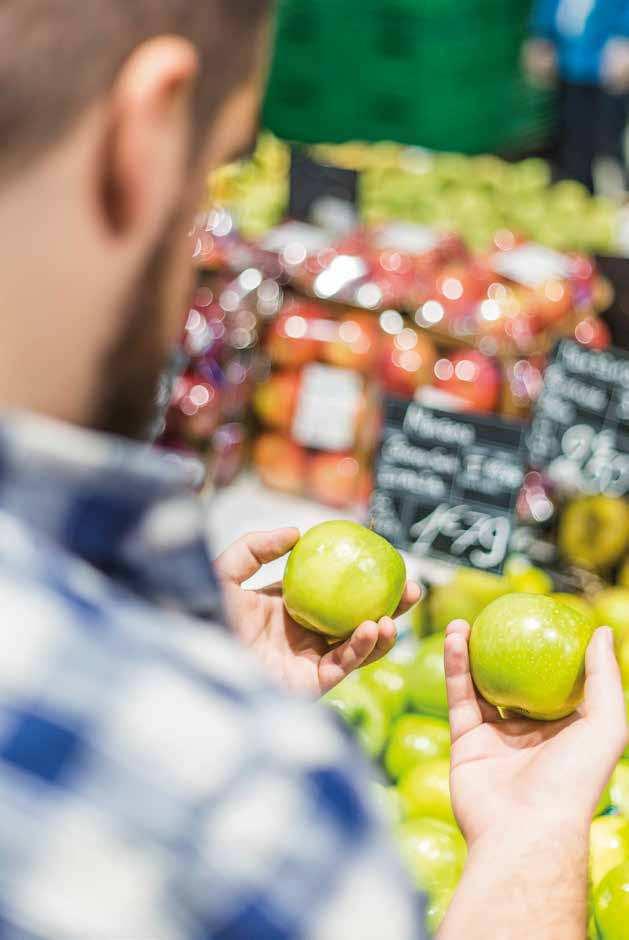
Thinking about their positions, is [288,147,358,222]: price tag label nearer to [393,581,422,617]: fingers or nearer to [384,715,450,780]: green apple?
[384,715,450,780]: green apple

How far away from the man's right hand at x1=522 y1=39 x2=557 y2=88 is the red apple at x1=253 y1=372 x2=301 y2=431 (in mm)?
2525

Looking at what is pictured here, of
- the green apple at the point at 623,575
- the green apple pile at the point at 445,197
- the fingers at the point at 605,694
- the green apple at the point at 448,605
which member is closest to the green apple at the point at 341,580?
the fingers at the point at 605,694

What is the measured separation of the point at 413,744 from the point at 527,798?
61 centimetres

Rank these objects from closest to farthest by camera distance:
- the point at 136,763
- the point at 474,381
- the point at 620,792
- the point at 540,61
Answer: the point at 136,763 → the point at 620,792 → the point at 474,381 → the point at 540,61

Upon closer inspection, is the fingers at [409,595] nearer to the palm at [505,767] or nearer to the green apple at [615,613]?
the palm at [505,767]

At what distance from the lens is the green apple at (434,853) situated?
1.27 meters

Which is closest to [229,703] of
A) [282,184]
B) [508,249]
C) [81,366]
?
[81,366]

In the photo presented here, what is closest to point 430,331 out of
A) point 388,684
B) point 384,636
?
point 388,684

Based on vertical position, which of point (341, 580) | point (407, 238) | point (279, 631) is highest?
point (407, 238)

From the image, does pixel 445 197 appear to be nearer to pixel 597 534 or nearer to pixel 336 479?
pixel 336 479

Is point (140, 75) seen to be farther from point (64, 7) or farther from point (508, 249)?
point (508, 249)

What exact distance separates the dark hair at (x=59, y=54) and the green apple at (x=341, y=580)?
0.74 meters

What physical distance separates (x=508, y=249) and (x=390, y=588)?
199 cm

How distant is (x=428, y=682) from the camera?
5.40ft
